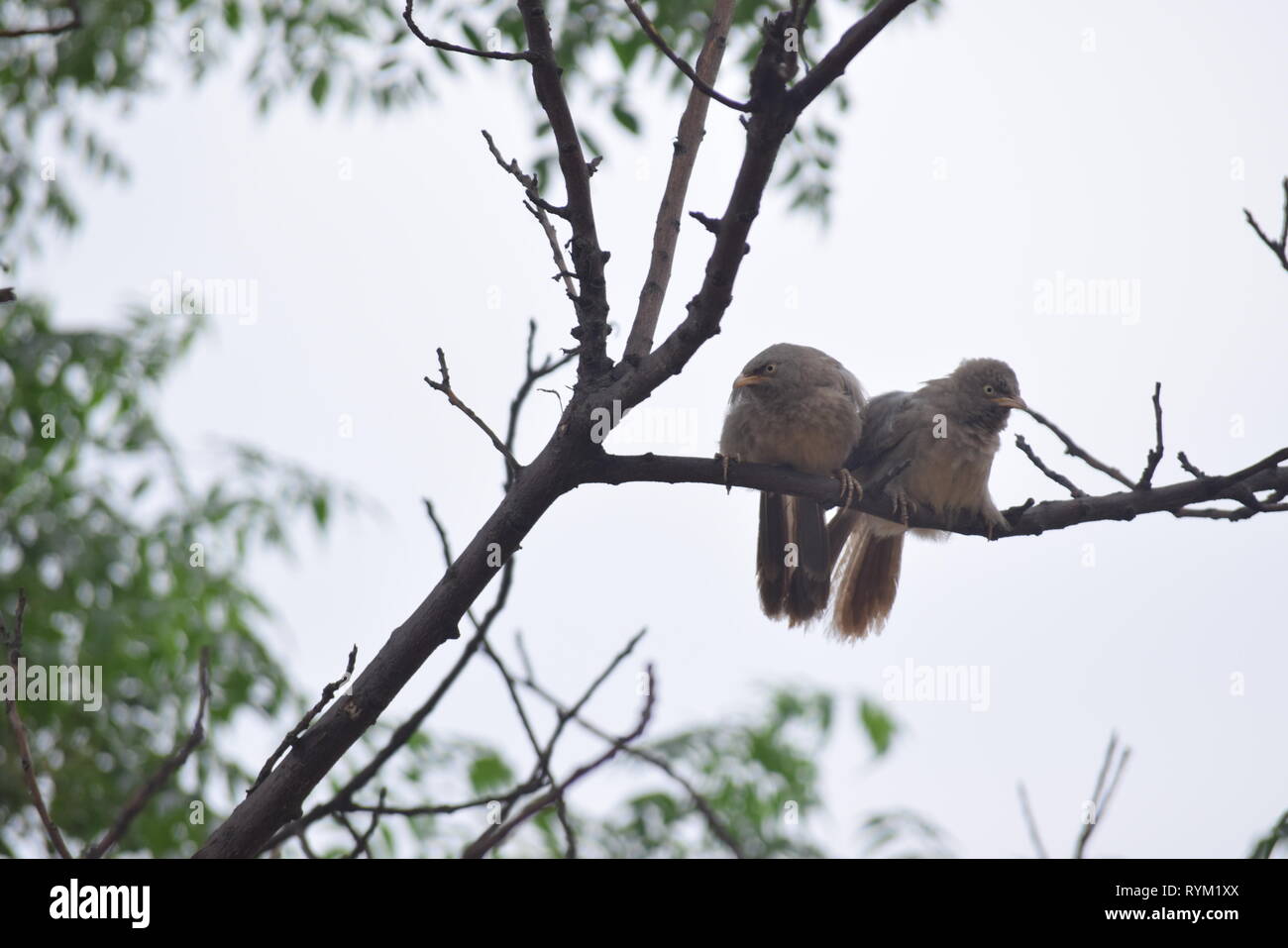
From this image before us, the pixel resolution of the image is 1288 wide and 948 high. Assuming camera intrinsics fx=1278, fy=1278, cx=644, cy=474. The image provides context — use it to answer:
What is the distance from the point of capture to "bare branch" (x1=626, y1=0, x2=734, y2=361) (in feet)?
10.5

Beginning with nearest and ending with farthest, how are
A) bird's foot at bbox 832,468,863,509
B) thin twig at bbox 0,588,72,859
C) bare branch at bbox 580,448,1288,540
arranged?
thin twig at bbox 0,588,72,859
bare branch at bbox 580,448,1288,540
bird's foot at bbox 832,468,863,509

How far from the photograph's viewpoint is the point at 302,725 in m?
2.48

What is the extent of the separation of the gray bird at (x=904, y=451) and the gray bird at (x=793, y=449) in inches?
6.7

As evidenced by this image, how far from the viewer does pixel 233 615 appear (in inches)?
255

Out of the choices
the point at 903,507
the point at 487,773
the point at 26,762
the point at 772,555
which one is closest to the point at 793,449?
the point at 772,555

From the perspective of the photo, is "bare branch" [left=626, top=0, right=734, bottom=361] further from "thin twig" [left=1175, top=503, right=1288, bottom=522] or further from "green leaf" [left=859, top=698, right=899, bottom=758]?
"green leaf" [left=859, top=698, right=899, bottom=758]

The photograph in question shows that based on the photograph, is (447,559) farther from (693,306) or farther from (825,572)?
(825,572)

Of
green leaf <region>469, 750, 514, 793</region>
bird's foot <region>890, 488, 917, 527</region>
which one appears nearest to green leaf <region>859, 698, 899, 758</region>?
green leaf <region>469, 750, 514, 793</region>

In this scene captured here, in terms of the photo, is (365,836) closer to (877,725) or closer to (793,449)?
(793,449)

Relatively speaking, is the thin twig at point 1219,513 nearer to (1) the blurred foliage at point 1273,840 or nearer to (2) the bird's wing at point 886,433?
(1) the blurred foliage at point 1273,840

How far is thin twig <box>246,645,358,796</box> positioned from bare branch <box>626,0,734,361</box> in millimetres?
1014

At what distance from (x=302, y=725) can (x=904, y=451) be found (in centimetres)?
314

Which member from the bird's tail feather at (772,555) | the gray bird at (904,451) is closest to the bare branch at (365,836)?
the bird's tail feather at (772,555)

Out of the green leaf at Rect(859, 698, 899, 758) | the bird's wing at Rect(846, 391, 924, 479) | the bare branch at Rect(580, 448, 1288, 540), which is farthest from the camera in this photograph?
the green leaf at Rect(859, 698, 899, 758)
